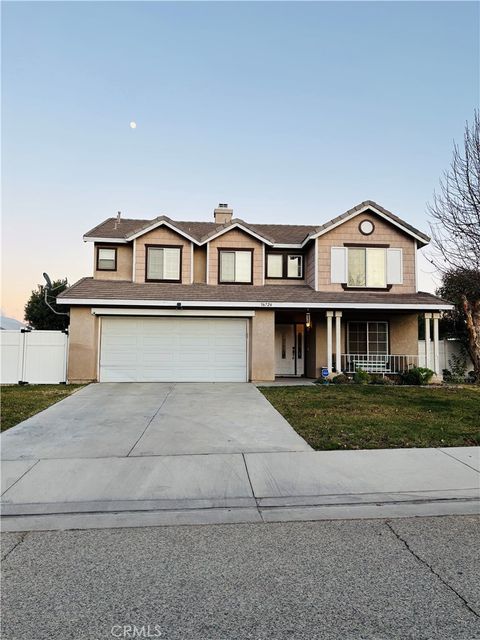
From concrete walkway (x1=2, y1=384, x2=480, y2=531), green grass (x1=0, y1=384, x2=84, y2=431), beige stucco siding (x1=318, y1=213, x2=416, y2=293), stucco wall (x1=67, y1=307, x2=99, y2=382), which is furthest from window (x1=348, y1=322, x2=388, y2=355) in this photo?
green grass (x1=0, y1=384, x2=84, y2=431)

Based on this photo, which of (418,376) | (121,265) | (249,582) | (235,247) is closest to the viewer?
(249,582)

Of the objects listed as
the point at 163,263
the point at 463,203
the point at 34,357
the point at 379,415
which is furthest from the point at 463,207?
the point at 34,357

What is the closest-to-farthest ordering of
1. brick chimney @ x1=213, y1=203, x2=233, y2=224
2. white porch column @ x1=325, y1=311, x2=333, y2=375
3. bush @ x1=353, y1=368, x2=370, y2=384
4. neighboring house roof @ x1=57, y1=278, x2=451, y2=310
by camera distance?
neighboring house roof @ x1=57, y1=278, x2=451, y2=310, bush @ x1=353, y1=368, x2=370, y2=384, white porch column @ x1=325, y1=311, x2=333, y2=375, brick chimney @ x1=213, y1=203, x2=233, y2=224

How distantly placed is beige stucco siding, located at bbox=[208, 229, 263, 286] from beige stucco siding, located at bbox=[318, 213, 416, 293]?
2481mm

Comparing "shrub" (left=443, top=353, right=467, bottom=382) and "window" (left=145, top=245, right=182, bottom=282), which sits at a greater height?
"window" (left=145, top=245, right=182, bottom=282)

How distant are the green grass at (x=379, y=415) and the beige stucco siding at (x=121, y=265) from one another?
8.03m

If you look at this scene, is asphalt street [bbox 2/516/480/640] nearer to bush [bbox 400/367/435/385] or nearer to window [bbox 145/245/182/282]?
bush [bbox 400/367/435/385]

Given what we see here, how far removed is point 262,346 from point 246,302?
1770mm

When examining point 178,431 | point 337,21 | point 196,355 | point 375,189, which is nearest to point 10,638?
point 178,431

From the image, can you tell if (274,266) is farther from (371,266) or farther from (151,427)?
(151,427)

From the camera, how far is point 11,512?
156 inches

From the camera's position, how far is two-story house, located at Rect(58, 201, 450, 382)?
45.1 ft

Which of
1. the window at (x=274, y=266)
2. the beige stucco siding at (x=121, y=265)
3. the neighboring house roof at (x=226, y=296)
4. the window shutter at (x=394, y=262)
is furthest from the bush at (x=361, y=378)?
the beige stucco siding at (x=121, y=265)

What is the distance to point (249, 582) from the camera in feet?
8.98
